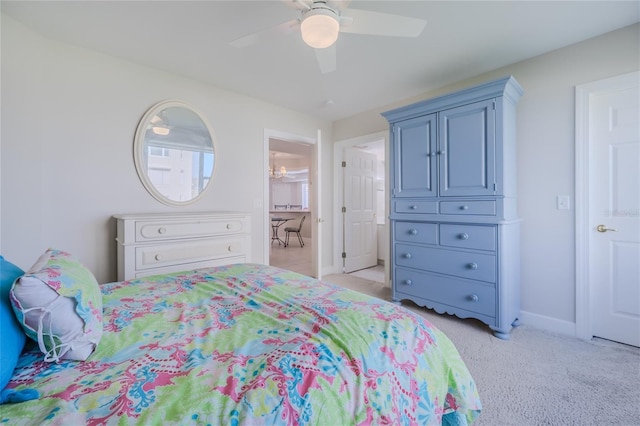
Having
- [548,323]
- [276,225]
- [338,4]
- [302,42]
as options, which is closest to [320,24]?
[338,4]

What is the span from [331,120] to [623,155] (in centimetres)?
331

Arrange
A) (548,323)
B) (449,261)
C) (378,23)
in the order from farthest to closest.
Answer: (449,261)
(548,323)
(378,23)

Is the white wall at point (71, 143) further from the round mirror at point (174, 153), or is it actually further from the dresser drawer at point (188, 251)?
the dresser drawer at point (188, 251)

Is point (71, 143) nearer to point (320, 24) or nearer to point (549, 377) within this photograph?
point (320, 24)

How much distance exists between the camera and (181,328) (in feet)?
3.14

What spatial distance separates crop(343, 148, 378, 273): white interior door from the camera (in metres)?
4.38

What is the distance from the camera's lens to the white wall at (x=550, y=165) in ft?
7.23

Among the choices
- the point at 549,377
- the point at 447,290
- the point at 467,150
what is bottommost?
the point at 549,377

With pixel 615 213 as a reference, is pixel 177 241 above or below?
below

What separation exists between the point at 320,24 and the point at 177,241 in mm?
2058

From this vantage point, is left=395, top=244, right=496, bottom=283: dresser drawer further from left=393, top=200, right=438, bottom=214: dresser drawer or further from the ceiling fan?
the ceiling fan

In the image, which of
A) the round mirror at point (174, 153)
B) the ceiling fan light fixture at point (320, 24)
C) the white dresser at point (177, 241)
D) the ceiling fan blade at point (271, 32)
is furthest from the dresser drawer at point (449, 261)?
the round mirror at point (174, 153)

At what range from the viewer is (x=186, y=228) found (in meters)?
2.43

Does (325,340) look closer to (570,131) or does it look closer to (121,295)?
(121,295)
